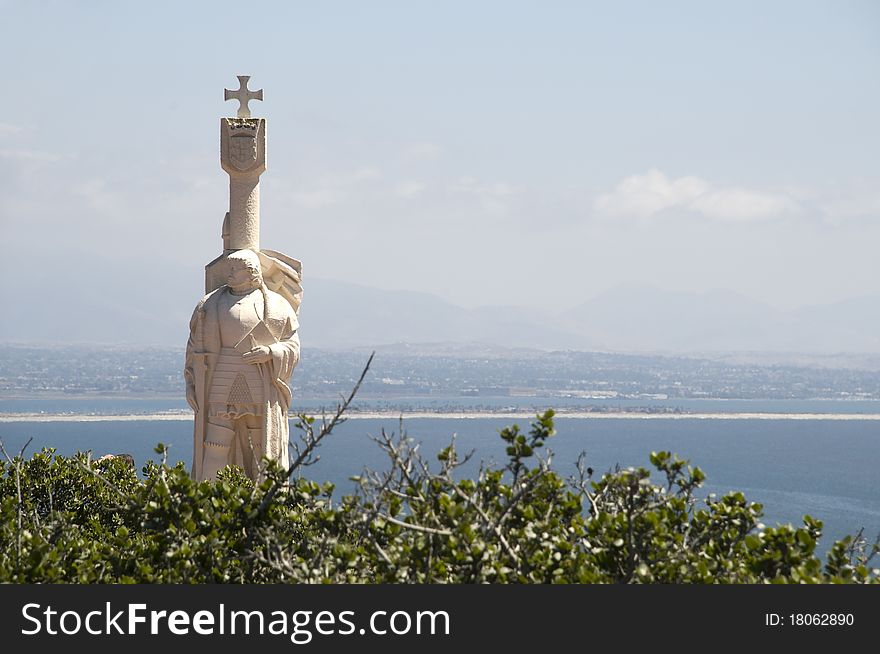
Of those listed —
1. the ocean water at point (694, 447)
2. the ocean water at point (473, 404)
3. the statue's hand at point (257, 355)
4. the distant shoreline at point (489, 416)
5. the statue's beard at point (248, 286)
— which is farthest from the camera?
the ocean water at point (473, 404)

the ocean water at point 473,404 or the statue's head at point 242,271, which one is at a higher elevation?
the statue's head at point 242,271

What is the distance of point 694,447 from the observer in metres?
96.9

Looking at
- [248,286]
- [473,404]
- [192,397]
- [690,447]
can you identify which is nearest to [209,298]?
[248,286]

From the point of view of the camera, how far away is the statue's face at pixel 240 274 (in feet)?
53.3

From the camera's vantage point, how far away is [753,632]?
8.08 m

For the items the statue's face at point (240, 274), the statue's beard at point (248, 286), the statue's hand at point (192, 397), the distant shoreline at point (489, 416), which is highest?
the statue's face at point (240, 274)

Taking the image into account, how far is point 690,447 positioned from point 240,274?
83.2 m

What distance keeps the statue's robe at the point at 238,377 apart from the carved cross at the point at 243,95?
2.29 meters

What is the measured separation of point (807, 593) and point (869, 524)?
4374cm

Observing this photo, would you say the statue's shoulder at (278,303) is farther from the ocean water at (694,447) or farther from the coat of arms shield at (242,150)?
the ocean water at (694,447)

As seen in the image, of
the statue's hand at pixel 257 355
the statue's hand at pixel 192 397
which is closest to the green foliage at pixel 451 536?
the statue's hand at pixel 257 355

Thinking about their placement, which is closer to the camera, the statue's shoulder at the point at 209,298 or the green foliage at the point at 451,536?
the green foliage at the point at 451,536

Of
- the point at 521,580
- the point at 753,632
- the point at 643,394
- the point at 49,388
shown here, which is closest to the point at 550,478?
the point at 521,580

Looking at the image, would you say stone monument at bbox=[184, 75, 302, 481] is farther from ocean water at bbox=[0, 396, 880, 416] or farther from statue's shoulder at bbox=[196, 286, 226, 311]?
ocean water at bbox=[0, 396, 880, 416]
